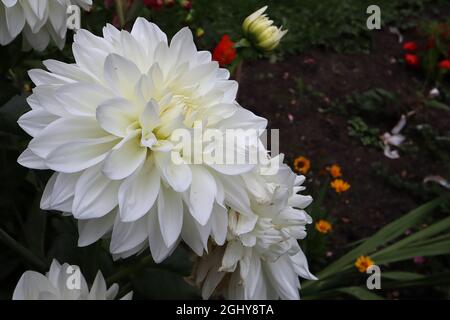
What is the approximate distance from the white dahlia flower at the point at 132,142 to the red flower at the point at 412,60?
214 cm

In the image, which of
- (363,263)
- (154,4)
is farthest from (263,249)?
(363,263)

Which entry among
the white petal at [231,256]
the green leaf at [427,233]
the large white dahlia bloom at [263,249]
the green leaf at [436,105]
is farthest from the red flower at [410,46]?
the white petal at [231,256]

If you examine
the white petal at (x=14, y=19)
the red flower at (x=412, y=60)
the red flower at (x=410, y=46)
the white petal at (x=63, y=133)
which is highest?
the red flower at (x=410, y=46)

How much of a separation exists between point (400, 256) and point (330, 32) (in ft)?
5.29

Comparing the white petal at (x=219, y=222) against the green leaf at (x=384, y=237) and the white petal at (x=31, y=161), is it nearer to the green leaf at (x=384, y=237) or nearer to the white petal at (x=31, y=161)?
the white petal at (x=31, y=161)

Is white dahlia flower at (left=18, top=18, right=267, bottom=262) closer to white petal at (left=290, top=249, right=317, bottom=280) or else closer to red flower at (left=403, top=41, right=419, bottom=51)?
white petal at (left=290, top=249, right=317, bottom=280)

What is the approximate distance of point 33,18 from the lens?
669 mm

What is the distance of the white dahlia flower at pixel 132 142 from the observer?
0.51 meters

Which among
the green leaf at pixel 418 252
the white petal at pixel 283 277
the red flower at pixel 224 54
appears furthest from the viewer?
the green leaf at pixel 418 252

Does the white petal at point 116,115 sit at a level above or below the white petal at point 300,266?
above

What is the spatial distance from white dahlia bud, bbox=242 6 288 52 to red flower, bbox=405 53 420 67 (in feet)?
5.88

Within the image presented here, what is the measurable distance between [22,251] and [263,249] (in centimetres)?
32

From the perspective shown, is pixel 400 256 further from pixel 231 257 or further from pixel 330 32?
pixel 330 32

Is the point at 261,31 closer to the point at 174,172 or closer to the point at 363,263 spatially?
the point at 174,172
